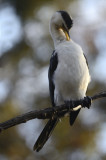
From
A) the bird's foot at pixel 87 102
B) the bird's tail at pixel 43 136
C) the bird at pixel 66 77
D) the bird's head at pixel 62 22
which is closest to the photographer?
the bird's foot at pixel 87 102

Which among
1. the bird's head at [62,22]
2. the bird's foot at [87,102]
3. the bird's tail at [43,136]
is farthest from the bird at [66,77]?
the bird's head at [62,22]

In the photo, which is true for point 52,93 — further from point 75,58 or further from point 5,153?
point 5,153

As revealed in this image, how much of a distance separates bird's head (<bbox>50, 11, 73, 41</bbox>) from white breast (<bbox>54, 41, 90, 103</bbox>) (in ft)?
2.04

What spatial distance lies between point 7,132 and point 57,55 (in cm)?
409

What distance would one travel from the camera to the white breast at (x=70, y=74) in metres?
6.42

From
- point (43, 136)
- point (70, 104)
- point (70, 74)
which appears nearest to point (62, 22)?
point (70, 74)

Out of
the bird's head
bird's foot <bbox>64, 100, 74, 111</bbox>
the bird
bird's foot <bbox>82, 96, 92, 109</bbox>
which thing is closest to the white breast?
the bird

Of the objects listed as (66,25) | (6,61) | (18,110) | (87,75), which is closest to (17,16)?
(6,61)

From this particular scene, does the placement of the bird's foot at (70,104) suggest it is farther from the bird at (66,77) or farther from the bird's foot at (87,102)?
the bird's foot at (87,102)

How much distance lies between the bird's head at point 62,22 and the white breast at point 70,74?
2.04 ft

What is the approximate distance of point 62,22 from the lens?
23.7 feet

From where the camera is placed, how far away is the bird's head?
7.21 meters

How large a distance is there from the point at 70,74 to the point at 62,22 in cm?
115

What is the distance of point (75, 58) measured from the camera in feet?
21.1
